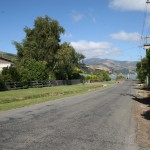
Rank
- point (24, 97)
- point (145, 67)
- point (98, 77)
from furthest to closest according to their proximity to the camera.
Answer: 1. point (98, 77)
2. point (145, 67)
3. point (24, 97)

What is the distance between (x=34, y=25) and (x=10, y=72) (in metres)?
27.8

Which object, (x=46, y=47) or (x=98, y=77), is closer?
(x=46, y=47)

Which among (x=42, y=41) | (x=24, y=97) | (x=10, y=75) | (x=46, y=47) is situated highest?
(x=42, y=41)

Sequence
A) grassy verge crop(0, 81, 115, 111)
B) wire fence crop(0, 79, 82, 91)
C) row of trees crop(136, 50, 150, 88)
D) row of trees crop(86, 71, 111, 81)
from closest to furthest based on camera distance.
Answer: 1. grassy verge crop(0, 81, 115, 111)
2. row of trees crop(136, 50, 150, 88)
3. wire fence crop(0, 79, 82, 91)
4. row of trees crop(86, 71, 111, 81)

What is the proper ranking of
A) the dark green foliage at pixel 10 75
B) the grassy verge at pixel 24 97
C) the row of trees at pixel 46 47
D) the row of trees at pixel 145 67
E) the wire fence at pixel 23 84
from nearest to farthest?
the grassy verge at pixel 24 97 < the row of trees at pixel 145 67 < the wire fence at pixel 23 84 < the dark green foliage at pixel 10 75 < the row of trees at pixel 46 47

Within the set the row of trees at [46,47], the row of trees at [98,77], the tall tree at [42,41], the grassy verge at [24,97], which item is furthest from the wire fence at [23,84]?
the row of trees at [98,77]

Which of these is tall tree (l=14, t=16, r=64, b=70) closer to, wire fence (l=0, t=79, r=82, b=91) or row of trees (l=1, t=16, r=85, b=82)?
row of trees (l=1, t=16, r=85, b=82)

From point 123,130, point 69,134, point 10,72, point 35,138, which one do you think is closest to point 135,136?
point 123,130

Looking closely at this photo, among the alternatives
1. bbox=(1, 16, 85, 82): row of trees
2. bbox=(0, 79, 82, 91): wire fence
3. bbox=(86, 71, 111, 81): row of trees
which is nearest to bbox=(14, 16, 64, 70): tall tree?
bbox=(1, 16, 85, 82): row of trees

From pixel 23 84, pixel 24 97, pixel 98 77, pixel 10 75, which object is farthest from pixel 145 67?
pixel 98 77

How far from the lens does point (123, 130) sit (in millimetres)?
12672

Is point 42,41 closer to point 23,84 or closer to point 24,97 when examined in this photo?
point 23,84

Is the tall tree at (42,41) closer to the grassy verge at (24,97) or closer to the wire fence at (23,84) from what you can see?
the wire fence at (23,84)

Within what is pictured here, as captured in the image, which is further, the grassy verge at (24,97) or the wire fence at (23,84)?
the wire fence at (23,84)
